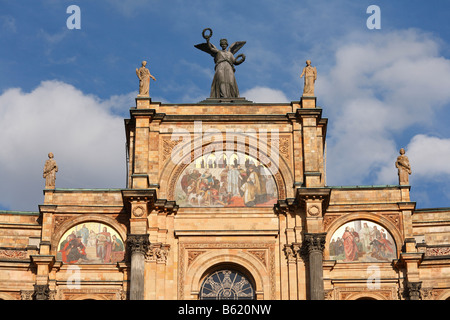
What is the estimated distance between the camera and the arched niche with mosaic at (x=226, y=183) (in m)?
42.1

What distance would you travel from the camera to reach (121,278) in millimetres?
40375

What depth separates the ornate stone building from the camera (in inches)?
1580

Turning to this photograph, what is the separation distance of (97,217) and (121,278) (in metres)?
2.84

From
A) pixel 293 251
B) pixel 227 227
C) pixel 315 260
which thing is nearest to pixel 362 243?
pixel 315 260

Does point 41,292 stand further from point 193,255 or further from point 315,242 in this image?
point 315,242

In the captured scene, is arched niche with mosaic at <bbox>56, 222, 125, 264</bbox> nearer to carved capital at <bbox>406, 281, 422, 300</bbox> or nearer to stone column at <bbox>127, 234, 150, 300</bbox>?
stone column at <bbox>127, 234, 150, 300</bbox>

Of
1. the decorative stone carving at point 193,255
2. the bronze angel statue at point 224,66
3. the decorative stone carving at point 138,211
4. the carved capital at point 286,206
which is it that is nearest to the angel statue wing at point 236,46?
the bronze angel statue at point 224,66

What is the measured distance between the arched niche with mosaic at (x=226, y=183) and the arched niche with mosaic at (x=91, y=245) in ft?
10.6

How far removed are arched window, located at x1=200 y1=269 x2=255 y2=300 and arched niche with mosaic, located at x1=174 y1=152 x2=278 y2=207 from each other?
3024 millimetres

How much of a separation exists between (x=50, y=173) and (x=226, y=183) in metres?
7.52

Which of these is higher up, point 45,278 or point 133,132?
point 133,132
